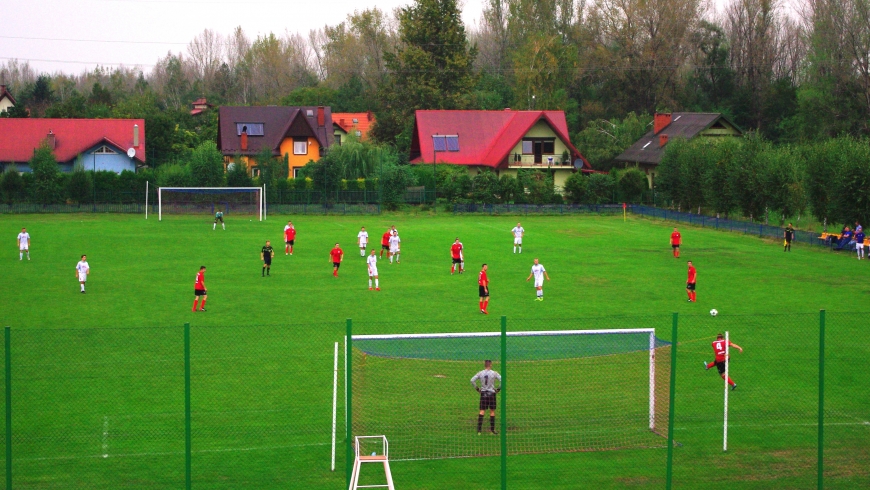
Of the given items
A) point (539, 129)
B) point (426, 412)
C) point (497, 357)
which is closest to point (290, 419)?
point (426, 412)

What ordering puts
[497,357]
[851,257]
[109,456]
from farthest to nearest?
[851,257] < [497,357] < [109,456]

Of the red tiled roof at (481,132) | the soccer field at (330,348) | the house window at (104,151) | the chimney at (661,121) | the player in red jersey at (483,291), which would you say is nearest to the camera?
the soccer field at (330,348)

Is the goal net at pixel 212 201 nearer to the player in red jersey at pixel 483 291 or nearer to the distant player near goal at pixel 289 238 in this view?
the distant player near goal at pixel 289 238

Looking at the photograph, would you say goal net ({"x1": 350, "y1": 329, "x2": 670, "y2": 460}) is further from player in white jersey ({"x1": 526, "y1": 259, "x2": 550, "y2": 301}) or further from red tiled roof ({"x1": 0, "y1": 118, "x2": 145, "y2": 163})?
red tiled roof ({"x1": 0, "y1": 118, "x2": 145, "y2": 163})

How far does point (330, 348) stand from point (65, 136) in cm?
6115

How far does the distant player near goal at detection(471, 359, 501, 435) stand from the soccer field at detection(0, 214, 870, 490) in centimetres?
101

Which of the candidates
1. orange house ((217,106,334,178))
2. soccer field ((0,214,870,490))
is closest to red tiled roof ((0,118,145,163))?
orange house ((217,106,334,178))

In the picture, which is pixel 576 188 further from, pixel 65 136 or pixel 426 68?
pixel 65 136

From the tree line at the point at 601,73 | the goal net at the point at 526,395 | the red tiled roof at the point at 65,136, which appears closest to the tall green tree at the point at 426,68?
the tree line at the point at 601,73

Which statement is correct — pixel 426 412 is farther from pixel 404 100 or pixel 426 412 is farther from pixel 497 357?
pixel 404 100

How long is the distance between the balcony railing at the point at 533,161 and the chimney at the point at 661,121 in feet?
38.6

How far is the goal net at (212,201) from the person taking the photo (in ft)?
200

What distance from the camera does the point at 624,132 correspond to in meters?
84.6

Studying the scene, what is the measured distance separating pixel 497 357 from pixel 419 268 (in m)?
20.1
